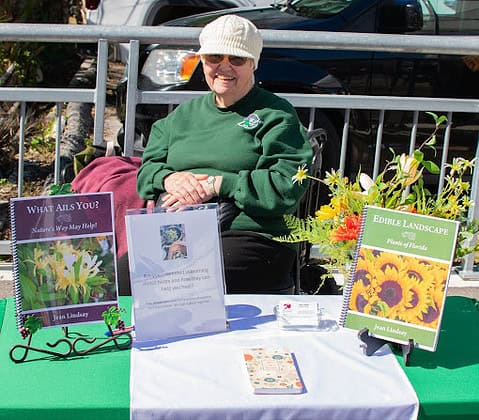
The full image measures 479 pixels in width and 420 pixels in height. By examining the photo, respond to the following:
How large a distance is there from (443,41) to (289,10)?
1.98 meters

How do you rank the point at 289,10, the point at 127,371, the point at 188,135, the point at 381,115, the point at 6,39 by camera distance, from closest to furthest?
the point at 127,371
the point at 188,135
the point at 6,39
the point at 381,115
the point at 289,10

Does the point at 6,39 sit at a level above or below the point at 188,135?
above

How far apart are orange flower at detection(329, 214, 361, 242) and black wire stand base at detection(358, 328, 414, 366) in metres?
0.25

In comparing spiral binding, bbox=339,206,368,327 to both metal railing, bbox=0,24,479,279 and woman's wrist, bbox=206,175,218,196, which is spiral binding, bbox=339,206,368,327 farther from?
metal railing, bbox=0,24,479,279

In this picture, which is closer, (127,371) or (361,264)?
(127,371)

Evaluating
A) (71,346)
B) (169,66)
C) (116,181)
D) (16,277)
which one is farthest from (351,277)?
(169,66)

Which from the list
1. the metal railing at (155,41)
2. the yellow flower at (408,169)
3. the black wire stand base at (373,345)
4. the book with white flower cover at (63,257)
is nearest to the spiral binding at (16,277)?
the book with white flower cover at (63,257)

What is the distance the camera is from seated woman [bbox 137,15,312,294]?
3.07 m

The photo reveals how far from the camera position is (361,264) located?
7.41 feet

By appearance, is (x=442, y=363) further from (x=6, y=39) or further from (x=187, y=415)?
(x=6, y=39)

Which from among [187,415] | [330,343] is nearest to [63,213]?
[187,415]

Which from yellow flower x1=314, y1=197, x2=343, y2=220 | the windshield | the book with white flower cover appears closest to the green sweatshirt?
yellow flower x1=314, y1=197, x2=343, y2=220

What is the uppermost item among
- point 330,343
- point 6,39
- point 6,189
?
point 6,39

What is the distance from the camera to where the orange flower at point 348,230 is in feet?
7.52
